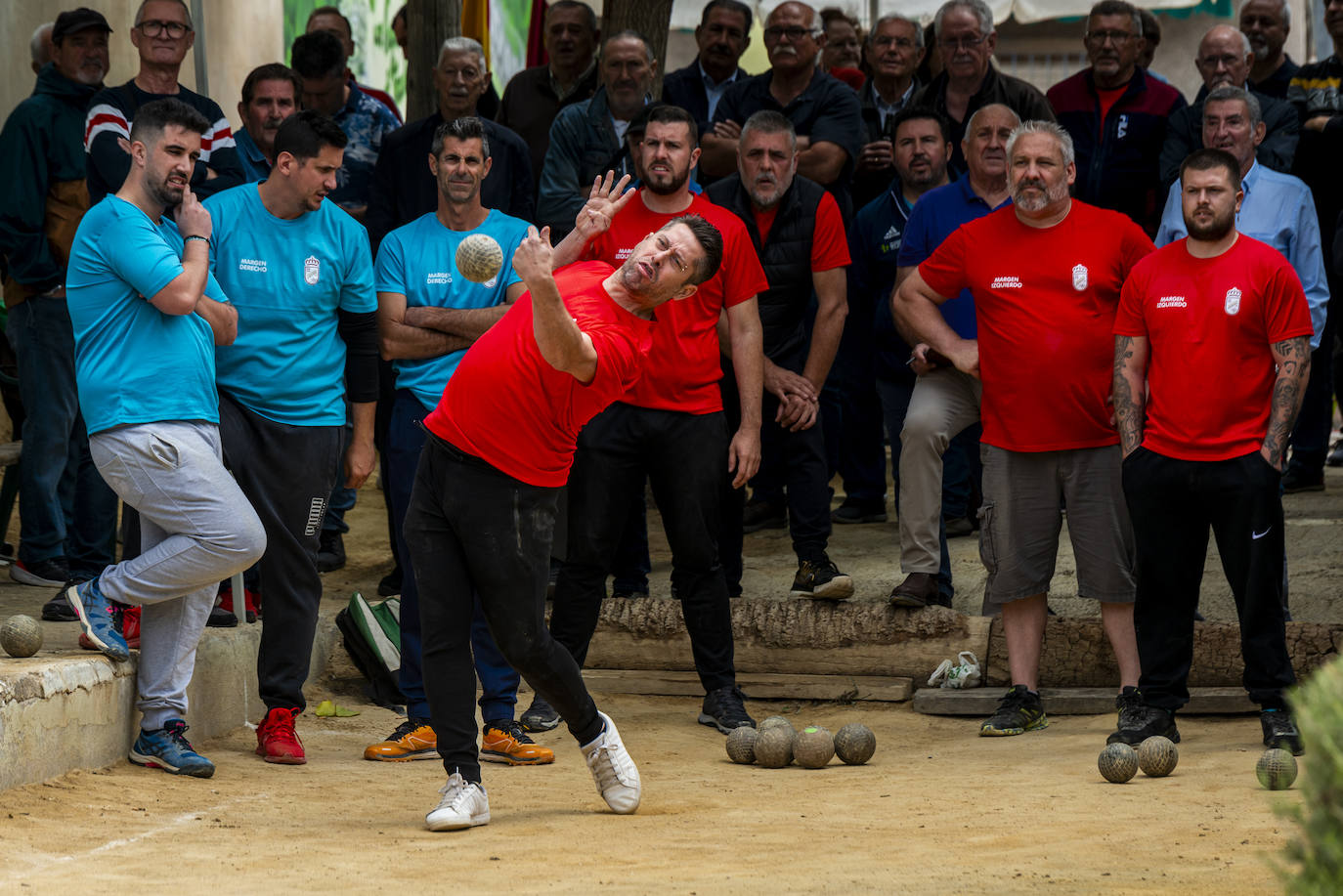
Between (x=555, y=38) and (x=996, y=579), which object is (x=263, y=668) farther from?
(x=555, y=38)

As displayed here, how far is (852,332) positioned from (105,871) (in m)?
5.72

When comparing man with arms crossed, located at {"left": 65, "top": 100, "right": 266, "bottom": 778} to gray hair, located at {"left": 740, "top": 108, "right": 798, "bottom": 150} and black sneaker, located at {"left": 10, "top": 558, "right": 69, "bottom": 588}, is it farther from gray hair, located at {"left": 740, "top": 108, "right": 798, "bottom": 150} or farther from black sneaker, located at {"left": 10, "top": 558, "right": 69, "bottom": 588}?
gray hair, located at {"left": 740, "top": 108, "right": 798, "bottom": 150}

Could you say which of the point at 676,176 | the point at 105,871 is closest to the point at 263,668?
the point at 105,871

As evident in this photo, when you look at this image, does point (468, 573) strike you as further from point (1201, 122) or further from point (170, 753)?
point (1201, 122)

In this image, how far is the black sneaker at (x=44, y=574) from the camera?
7977 mm

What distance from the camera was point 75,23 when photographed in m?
7.89

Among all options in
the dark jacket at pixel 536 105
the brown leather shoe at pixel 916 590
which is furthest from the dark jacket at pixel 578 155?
the brown leather shoe at pixel 916 590

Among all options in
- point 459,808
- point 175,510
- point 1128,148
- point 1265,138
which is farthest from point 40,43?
point 1265,138

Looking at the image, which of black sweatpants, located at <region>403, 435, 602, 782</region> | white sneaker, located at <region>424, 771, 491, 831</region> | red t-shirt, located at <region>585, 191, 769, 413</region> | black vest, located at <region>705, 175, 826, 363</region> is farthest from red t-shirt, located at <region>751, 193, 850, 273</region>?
white sneaker, located at <region>424, 771, 491, 831</region>

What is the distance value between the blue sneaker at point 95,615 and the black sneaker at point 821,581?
3.23 m

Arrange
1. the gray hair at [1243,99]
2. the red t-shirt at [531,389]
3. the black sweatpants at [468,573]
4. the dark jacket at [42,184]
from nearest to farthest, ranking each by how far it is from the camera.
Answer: the red t-shirt at [531,389] < the black sweatpants at [468,573] < the gray hair at [1243,99] < the dark jacket at [42,184]

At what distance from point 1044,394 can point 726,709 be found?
1.91 metres

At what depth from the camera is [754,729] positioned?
6535mm

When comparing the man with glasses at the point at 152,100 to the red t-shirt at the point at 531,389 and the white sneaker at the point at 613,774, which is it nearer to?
the red t-shirt at the point at 531,389
